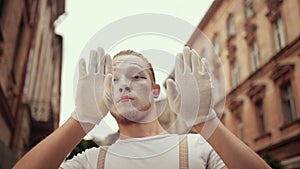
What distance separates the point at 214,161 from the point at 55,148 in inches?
20.1

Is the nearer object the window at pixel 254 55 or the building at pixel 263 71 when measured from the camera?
the building at pixel 263 71

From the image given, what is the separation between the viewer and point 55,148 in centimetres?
107

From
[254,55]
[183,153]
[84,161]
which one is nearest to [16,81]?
[84,161]

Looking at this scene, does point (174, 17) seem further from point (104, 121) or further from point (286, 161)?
point (286, 161)

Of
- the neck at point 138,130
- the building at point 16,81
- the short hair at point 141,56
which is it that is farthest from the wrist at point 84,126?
the building at point 16,81

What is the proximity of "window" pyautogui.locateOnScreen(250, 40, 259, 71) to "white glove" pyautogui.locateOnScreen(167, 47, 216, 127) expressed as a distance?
43.8ft

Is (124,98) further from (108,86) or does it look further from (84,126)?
(84,126)

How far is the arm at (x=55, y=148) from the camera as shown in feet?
3.47

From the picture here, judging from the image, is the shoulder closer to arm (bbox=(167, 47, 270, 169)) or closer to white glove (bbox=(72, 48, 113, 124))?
arm (bbox=(167, 47, 270, 169))

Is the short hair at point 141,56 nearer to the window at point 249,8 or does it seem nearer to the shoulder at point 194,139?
the shoulder at point 194,139

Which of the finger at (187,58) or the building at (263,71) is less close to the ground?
the building at (263,71)

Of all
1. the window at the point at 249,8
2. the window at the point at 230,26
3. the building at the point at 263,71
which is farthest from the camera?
the window at the point at 230,26

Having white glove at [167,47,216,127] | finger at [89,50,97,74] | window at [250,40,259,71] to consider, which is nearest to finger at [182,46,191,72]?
white glove at [167,47,216,127]

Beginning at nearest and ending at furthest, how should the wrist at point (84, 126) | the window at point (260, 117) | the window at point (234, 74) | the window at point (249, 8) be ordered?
the wrist at point (84, 126)
the window at point (260, 117)
the window at point (249, 8)
the window at point (234, 74)
